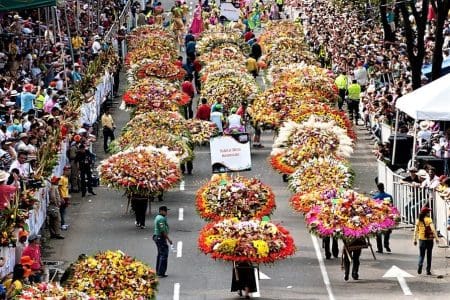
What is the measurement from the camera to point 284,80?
50.1 metres

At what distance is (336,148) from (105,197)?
590 centimetres

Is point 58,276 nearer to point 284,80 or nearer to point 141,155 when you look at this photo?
point 141,155

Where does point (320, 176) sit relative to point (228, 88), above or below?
below

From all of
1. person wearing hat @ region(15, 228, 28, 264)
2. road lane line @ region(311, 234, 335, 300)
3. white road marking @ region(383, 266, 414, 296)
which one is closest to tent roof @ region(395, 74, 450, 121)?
road lane line @ region(311, 234, 335, 300)

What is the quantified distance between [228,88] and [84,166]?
928cm

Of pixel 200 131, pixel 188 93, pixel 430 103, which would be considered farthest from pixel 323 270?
pixel 188 93

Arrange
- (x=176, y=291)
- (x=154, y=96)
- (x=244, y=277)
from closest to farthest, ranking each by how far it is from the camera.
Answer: (x=244, y=277) < (x=176, y=291) < (x=154, y=96)

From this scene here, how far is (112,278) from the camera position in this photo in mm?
27656

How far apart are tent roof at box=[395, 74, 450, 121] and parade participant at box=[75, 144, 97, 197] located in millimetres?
7845

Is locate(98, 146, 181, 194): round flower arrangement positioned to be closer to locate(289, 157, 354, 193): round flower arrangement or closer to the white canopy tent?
locate(289, 157, 354, 193): round flower arrangement

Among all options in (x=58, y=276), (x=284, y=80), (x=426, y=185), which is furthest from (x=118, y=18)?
(x=58, y=276)

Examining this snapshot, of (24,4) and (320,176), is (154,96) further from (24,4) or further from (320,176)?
(320,176)

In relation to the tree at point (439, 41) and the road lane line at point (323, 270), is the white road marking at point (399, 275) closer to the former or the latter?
the road lane line at point (323, 270)

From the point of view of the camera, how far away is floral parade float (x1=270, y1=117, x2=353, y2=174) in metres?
40.5
